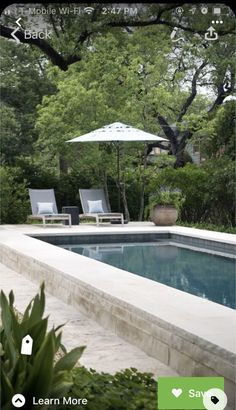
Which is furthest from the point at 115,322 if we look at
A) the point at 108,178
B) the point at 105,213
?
the point at 108,178

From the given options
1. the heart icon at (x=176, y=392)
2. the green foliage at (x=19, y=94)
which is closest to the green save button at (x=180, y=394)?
the heart icon at (x=176, y=392)

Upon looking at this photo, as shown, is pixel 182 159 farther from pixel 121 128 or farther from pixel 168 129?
pixel 121 128

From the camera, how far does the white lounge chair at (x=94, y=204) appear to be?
18388 mm

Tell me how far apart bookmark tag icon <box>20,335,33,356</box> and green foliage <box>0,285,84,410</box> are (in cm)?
2

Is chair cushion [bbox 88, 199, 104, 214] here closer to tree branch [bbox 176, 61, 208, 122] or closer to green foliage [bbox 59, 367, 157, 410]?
tree branch [bbox 176, 61, 208, 122]

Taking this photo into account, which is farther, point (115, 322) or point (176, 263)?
point (176, 263)

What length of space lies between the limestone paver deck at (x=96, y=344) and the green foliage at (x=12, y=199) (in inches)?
406

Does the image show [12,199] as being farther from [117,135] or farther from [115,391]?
[115,391]

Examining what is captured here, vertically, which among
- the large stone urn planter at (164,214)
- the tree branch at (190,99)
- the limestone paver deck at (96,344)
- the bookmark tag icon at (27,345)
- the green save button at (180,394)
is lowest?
the limestone paver deck at (96,344)

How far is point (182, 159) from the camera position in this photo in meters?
26.9

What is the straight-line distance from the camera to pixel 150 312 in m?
5.30

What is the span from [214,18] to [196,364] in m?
2.45

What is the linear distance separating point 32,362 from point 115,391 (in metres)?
0.82

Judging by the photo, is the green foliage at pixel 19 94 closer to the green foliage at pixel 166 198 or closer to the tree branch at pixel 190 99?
the tree branch at pixel 190 99
